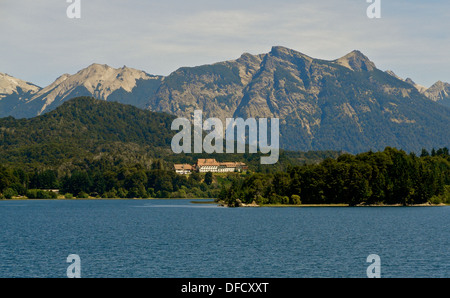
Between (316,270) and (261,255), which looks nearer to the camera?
(316,270)

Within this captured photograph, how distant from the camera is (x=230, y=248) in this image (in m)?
91.2

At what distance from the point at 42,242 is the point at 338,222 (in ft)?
229

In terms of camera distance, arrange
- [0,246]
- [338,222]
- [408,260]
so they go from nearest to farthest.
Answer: [408,260], [0,246], [338,222]

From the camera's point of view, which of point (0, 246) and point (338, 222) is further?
point (338, 222)

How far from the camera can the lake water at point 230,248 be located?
7000cm

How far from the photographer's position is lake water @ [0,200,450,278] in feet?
230
